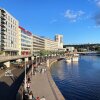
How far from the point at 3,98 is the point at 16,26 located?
143 m

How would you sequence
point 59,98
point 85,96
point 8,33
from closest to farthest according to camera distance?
point 59,98, point 85,96, point 8,33

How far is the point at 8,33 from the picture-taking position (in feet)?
528

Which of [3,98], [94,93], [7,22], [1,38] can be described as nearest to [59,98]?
[3,98]

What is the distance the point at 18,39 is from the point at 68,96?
147124 millimetres

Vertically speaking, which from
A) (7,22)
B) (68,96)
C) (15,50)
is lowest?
(68,96)

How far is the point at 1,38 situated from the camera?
14925 cm

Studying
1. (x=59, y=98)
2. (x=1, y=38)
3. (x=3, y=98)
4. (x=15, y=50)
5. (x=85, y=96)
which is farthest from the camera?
(x=15, y=50)

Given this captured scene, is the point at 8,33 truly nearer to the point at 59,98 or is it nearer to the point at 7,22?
the point at 7,22

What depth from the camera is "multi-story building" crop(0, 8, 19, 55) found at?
150 metres

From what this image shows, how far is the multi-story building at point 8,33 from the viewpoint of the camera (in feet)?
491

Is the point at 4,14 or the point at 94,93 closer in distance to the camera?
the point at 94,93

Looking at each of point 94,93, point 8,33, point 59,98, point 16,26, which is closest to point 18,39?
point 16,26

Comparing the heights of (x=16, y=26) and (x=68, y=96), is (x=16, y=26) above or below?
above

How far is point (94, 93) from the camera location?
58375mm
